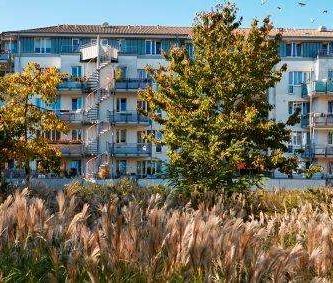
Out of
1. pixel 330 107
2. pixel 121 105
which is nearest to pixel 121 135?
pixel 121 105

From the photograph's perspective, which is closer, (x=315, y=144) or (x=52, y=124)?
(x=52, y=124)

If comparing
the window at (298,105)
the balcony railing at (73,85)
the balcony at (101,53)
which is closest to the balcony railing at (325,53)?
the window at (298,105)

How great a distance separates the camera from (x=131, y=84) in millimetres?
57062

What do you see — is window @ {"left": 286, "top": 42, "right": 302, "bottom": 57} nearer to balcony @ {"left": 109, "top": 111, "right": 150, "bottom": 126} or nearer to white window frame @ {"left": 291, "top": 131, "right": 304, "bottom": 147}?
white window frame @ {"left": 291, "top": 131, "right": 304, "bottom": 147}

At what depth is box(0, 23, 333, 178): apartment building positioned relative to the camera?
56.5 m

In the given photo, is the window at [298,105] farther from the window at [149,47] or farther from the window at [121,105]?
the window at [121,105]

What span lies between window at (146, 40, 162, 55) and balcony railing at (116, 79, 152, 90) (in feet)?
11.7

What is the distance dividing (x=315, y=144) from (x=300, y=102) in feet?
13.8

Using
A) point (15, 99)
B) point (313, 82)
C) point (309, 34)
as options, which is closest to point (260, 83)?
point (15, 99)

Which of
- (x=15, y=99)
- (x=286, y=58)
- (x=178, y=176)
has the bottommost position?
(x=178, y=176)

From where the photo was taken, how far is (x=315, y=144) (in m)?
57.8

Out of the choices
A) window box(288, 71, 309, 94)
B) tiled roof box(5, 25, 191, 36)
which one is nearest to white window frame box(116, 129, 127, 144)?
tiled roof box(5, 25, 191, 36)

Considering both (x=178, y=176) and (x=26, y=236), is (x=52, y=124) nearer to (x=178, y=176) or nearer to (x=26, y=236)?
(x=178, y=176)

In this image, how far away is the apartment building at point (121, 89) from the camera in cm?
5653
